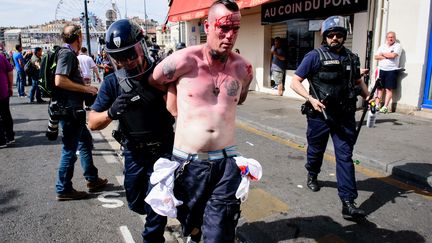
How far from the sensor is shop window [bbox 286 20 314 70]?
10867mm

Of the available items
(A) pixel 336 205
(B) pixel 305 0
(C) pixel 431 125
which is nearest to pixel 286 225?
(A) pixel 336 205

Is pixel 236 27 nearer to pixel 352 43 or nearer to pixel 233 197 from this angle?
pixel 233 197

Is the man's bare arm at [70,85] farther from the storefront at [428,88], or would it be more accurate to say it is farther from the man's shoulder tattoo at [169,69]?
the storefront at [428,88]

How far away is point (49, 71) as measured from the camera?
12.6ft

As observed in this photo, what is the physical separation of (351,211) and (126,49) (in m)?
2.57

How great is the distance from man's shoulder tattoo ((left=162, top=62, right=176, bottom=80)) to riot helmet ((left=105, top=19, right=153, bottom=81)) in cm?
25

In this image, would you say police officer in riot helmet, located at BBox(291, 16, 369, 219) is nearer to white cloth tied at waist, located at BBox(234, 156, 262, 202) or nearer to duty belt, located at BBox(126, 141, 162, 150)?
white cloth tied at waist, located at BBox(234, 156, 262, 202)

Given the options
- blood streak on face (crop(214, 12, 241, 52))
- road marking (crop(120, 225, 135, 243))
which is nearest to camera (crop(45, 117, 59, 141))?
road marking (crop(120, 225, 135, 243))

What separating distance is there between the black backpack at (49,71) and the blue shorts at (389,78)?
6.94m

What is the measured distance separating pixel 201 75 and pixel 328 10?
835 centimetres

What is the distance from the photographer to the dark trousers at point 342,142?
3521mm

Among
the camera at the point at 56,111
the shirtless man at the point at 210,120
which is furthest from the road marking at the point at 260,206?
the camera at the point at 56,111

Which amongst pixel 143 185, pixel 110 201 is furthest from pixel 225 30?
pixel 110 201

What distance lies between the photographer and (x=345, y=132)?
3.63 m
